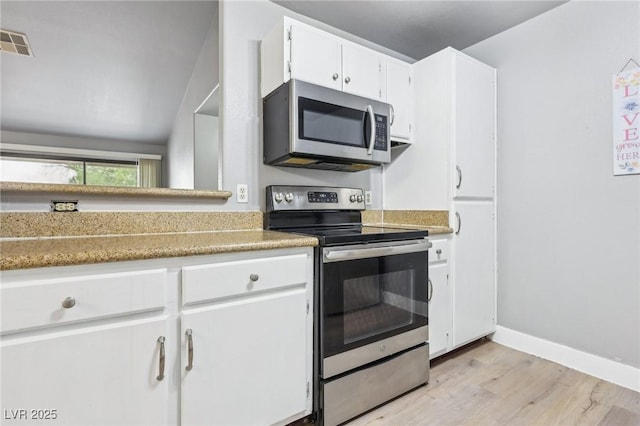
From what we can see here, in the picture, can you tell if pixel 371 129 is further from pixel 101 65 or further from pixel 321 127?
pixel 101 65

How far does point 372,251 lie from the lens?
1516 millimetres

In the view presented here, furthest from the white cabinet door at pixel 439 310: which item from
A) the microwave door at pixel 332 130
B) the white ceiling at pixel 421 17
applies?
the white ceiling at pixel 421 17

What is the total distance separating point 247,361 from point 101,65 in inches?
119

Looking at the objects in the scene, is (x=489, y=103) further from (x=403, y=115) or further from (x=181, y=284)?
(x=181, y=284)

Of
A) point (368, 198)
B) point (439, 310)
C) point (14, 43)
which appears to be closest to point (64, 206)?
point (368, 198)

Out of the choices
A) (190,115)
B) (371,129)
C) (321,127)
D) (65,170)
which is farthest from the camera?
(65,170)

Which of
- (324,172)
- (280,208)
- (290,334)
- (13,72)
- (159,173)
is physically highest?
(13,72)

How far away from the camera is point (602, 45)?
185 centimetres

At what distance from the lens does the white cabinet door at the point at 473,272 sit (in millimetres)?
2059

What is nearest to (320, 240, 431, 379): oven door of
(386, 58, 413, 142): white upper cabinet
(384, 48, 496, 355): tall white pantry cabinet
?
(384, 48, 496, 355): tall white pantry cabinet

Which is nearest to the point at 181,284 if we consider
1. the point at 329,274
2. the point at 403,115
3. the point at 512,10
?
the point at 329,274

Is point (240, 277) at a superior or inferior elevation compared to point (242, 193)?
inferior

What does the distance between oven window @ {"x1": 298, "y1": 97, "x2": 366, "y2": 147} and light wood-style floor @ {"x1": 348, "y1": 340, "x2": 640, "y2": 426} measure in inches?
56.7

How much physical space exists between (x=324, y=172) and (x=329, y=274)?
958 mm
